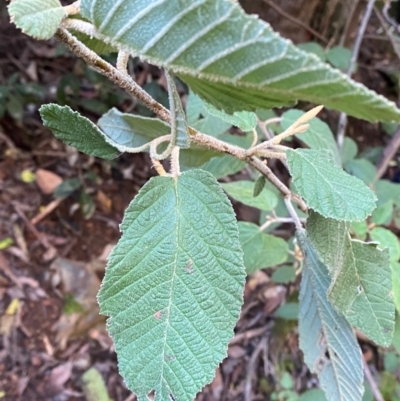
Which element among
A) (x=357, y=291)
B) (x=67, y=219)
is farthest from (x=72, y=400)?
(x=357, y=291)

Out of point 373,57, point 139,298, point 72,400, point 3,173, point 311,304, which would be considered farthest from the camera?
point 373,57

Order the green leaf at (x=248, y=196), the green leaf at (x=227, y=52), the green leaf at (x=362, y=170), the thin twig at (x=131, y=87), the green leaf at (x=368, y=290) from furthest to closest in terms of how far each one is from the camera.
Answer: the green leaf at (x=362, y=170) → the green leaf at (x=248, y=196) → the green leaf at (x=368, y=290) → the thin twig at (x=131, y=87) → the green leaf at (x=227, y=52)

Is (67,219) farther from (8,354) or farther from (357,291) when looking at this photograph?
(357,291)

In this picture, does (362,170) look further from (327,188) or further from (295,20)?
(327,188)

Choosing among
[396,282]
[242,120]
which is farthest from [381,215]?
[242,120]

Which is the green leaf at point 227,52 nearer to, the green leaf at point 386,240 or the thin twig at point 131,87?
the thin twig at point 131,87

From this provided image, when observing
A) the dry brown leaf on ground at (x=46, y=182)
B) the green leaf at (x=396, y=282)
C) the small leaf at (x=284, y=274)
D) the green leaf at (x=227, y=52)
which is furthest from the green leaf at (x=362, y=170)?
the green leaf at (x=227, y=52)
